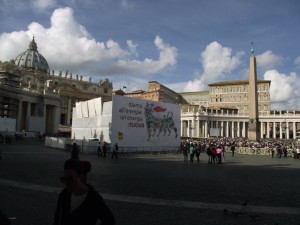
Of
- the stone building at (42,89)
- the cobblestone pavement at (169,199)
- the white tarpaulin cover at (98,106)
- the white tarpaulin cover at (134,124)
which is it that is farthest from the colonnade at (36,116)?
the cobblestone pavement at (169,199)

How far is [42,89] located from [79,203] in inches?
3192

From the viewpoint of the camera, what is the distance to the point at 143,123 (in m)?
32.7

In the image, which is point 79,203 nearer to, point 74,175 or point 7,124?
point 74,175

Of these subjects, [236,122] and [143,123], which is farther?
[236,122]

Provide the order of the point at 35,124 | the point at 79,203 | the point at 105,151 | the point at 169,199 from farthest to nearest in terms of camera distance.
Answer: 1. the point at 35,124
2. the point at 105,151
3. the point at 169,199
4. the point at 79,203

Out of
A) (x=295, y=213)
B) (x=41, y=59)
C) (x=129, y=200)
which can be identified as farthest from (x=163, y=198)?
(x=41, y=59)

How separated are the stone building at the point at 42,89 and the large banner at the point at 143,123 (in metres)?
30.9

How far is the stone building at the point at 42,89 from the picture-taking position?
6531 cm

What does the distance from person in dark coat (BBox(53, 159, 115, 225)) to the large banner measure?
27498 millimetres

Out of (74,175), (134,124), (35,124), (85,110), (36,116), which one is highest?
(36,116)

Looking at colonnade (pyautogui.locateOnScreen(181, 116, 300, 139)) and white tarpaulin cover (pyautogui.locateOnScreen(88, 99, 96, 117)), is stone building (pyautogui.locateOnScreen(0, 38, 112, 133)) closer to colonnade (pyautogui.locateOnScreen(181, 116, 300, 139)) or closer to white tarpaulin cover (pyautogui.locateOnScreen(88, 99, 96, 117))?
white tarpaulin cover (pyautogui.locateOnScreen(88, 99, 96, 117))

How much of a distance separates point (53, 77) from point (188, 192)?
105325 mm

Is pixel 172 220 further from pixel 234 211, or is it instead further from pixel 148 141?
pixel 148 141

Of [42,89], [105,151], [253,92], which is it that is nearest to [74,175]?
[105,151]
